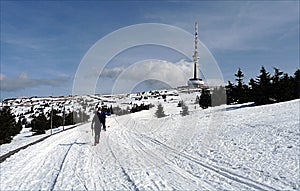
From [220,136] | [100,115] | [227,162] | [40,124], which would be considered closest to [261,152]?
[227,162]

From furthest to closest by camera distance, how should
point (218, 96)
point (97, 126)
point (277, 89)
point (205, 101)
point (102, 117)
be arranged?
point (218, 96) → point (205, 101) → point (277, 89) → point (102, 117) → point (97, 126)

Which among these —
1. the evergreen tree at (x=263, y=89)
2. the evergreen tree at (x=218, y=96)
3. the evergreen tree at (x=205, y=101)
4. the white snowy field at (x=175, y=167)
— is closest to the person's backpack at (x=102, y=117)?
the white snowy field at (x=175, y=167)

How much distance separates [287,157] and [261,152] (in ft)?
4.41

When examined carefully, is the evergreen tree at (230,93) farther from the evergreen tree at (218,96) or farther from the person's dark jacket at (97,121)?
the person's dark jacket at (97,121)

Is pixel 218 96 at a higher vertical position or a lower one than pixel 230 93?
lower

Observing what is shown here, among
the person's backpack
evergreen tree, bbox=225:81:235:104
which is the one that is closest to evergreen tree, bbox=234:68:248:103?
evergreen tree, bbox=225:81:235:104

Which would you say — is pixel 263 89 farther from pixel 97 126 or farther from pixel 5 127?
pixel 5 127

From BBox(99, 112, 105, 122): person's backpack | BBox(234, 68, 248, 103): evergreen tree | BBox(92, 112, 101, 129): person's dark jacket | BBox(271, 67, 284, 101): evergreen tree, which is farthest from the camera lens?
BBox(234, 68, 248, 103): evergreen tree

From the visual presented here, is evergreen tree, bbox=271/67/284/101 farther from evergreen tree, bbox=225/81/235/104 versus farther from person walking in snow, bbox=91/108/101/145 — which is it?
person walking in snow, bbox=91/108/101/145

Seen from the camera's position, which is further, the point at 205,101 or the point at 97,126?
the point at 205,101

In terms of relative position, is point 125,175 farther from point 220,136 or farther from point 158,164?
point 220,136

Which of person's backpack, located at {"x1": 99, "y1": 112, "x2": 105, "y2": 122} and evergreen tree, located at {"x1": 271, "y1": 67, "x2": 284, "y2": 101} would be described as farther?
evergreen tree, located at {"x1": 271, "y1": 67, "x2": 284, "y2": 101}

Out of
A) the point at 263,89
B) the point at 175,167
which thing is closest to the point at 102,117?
the point at 175,167

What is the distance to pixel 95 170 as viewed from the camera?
1053 cm
